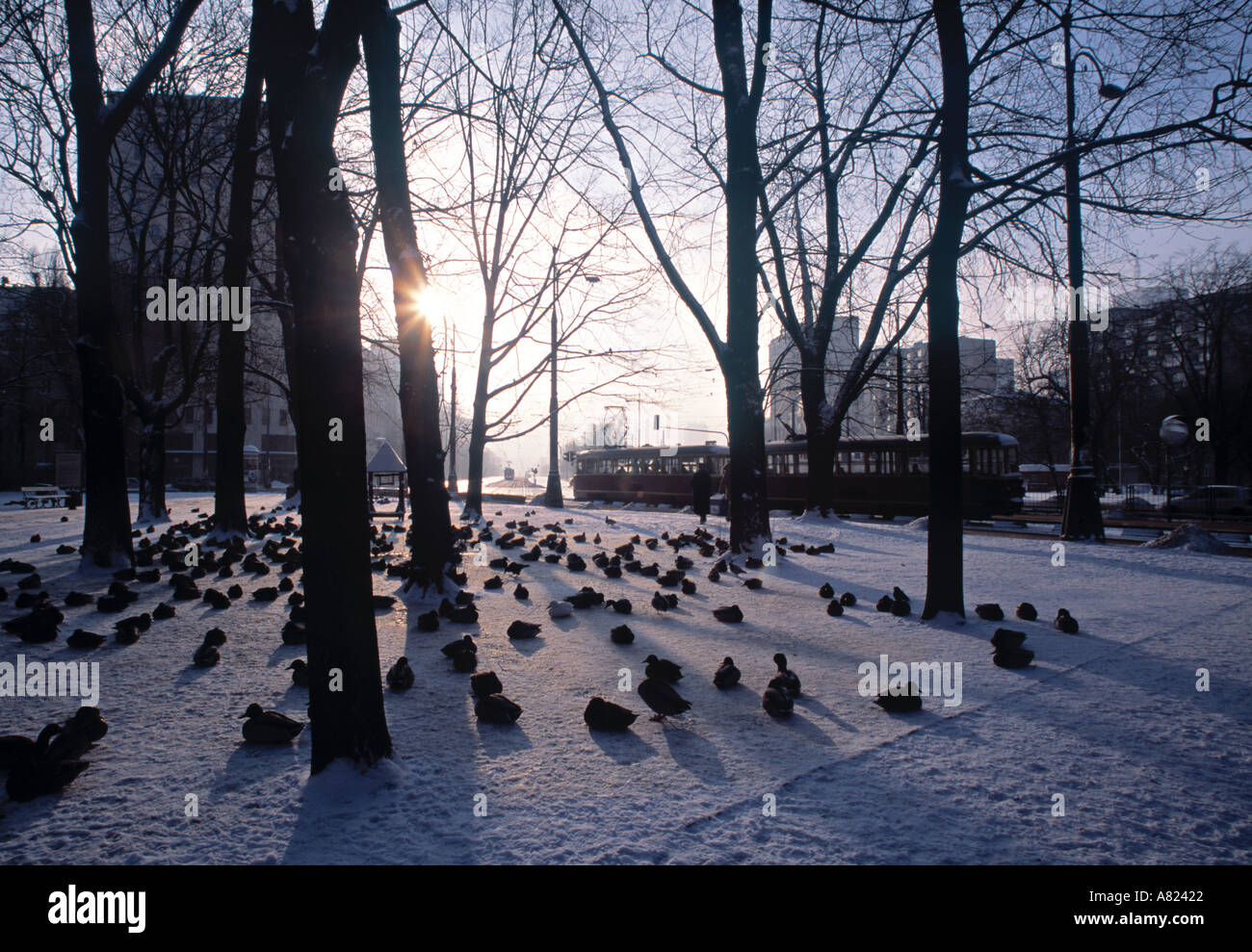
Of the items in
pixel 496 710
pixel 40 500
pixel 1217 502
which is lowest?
pixel 1217 502

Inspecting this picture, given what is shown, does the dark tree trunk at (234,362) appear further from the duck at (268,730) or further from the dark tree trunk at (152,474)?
the duck at (268,730)

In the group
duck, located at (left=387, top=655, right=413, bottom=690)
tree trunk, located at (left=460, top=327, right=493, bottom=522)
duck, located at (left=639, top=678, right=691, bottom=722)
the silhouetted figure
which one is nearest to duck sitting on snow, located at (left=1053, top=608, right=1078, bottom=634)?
duck, located at (left=639, top=678, right=691, bottom=722)

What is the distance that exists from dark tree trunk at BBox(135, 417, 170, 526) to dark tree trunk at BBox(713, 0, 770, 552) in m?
14.7

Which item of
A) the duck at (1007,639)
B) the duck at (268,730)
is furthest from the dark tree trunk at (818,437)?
the duck at (268,730)

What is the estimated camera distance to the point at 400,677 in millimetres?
3965

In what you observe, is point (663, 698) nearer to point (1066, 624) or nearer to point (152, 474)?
point (1066, 624)

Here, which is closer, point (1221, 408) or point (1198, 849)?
point (1198, 849)

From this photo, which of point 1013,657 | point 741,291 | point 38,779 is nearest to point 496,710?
point 38,779

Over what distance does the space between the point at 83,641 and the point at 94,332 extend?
558 centimetres

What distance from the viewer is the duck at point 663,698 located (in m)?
3.41

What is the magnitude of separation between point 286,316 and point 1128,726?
18144 millimetres
